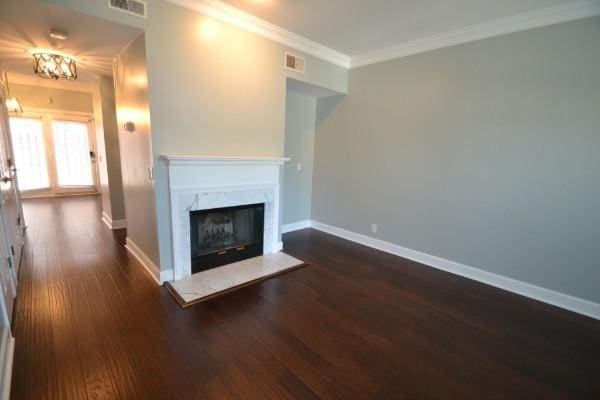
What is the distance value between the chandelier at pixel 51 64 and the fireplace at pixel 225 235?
2.23 meters

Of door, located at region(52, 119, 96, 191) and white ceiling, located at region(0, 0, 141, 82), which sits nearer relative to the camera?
white ceiling, located at region(0, 0, 141, 82)

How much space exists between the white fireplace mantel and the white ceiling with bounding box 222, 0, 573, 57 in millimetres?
1580

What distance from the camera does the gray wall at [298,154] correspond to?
447 centimetres

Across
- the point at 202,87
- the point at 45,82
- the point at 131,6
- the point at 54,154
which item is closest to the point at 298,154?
the point at 202,87

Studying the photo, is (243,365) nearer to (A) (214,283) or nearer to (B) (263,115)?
(A) (214,283)

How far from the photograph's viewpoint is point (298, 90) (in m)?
4.21

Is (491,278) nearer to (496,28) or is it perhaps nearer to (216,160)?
(496,28)

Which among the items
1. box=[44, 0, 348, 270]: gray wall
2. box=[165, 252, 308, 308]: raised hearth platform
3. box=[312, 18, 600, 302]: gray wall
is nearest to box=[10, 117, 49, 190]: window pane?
box=[44, 0, 348, 270]: gray wall

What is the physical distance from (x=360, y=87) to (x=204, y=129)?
2.51 metres

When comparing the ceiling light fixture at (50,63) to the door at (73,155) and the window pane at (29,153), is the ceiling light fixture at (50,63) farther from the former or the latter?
the door at (73,155)

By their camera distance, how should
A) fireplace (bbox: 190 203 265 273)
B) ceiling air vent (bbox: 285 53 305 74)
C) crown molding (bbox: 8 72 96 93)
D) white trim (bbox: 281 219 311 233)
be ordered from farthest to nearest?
crown molding (bbox: 8 72 96 93)
white trim (bbox: 281 219 311 233)
ceiling air vent (bbox: 285 53 305 74)
fireplace (bbox: 190 203 265 273)

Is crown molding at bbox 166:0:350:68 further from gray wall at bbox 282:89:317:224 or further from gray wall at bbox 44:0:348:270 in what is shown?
gray wall at bbox 282:89:317:224

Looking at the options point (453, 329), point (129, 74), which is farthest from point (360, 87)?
point (453, 329)

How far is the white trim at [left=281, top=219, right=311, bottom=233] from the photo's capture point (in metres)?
4.80
